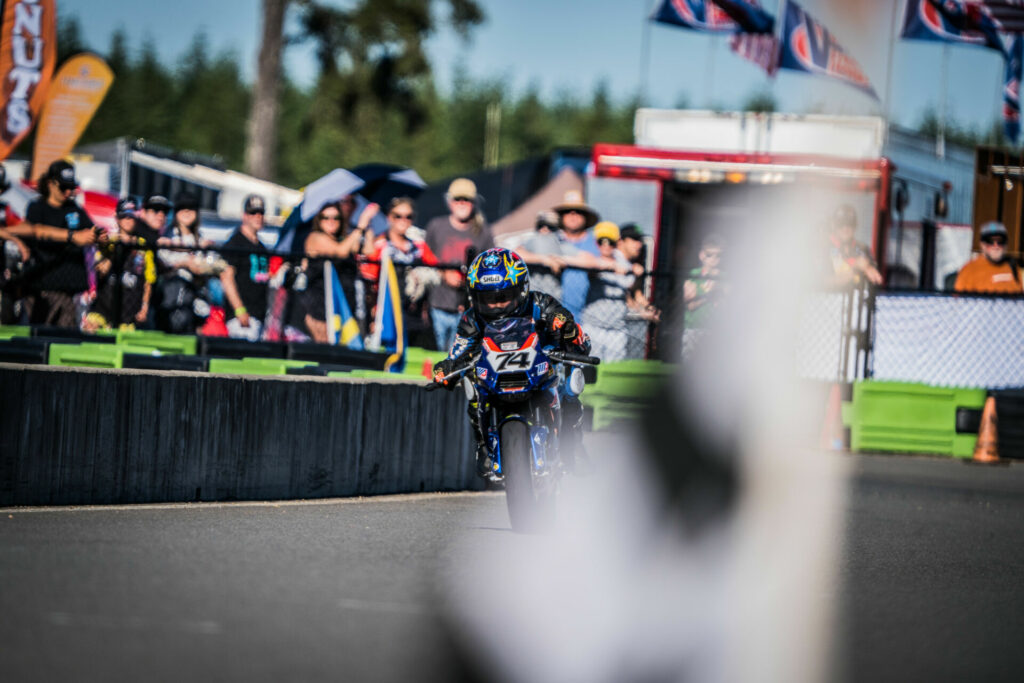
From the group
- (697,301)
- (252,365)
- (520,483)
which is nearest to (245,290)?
(252,365)

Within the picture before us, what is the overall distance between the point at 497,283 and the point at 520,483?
3.87ft

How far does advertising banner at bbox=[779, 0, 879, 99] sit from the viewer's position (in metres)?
24.4

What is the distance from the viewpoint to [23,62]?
17469mm

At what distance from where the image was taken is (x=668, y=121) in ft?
71.5

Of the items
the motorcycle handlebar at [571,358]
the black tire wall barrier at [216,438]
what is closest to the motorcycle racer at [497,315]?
the motorcycle handlebar at [571,358]

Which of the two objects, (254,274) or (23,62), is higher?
(23,62)

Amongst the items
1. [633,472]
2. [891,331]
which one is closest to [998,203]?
[891,331]

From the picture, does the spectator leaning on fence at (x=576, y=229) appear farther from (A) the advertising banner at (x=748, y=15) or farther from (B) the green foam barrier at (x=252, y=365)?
(A) the advertising banner at (x=748, y=15)

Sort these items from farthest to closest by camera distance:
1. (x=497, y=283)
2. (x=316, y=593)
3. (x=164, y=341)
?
(x=164, y=341) → (x=497, y=283) → (x=316, y=593)

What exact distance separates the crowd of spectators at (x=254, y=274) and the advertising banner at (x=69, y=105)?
158 inches

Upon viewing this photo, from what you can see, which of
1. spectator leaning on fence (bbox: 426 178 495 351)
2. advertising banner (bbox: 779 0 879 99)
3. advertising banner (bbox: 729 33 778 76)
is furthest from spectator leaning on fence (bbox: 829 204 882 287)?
advertising banner (bbox: 729 33 778 76)

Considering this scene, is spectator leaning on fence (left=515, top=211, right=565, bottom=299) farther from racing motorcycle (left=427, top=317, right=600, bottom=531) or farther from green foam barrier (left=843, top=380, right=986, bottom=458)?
racing motorcycle (left=427, top=317, right=600, bottom=531)

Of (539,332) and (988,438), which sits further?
(988,438)

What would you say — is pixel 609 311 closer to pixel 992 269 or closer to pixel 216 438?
pixel 992 269
